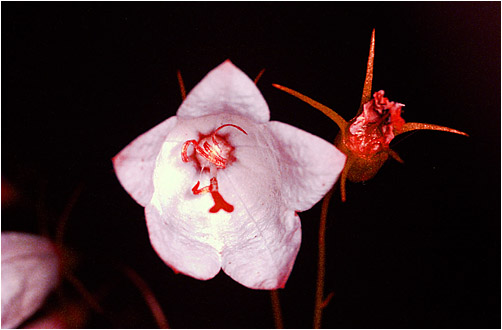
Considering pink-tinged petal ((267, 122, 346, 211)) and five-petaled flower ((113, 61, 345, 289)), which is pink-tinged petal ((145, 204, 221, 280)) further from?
pink-tinged petal ((267, 122, 346, 211))

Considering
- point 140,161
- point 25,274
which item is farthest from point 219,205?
point 25,274

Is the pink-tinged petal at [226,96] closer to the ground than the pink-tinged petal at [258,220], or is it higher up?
higher up

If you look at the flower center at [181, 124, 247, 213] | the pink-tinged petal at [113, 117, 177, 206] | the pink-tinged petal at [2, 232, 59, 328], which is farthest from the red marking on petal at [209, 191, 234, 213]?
the pink-tinged petal at [2, 232, 59, 328]

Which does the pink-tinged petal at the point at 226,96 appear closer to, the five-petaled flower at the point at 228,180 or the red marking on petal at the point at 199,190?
the five-petaled flower at the point at 228,180

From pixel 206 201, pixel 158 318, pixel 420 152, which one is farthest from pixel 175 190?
pixel 420 152

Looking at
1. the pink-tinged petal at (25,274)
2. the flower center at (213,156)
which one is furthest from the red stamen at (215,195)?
the pink-tinged petal at (25,274)

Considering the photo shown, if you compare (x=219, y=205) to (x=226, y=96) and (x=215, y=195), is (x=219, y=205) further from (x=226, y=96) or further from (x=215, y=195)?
(x=226, y=96)

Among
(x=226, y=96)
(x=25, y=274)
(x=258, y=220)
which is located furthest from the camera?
(x=25, y=274)
